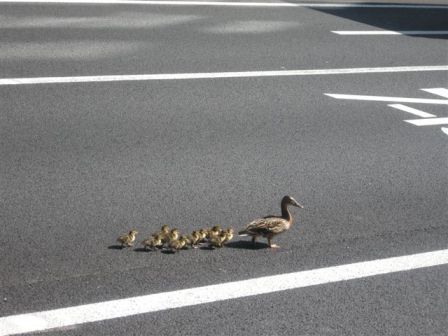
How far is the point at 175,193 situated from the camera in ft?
25.7

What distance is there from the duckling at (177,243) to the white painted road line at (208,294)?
2.08 feet

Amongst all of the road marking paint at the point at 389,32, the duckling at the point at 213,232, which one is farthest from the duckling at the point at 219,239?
the road marking paint at the point at 389,32

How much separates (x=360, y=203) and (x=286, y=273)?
1695mm

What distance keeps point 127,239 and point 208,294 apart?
924 millimetres

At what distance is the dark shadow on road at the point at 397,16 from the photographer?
16.4m

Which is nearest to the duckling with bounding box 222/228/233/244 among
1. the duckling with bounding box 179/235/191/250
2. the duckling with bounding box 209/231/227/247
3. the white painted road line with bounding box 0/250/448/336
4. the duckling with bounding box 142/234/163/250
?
the duckling with bounding box 209/231/227/247

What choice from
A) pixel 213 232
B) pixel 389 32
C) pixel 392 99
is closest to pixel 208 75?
pixel 392 99

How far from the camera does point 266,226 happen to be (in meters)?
6.74

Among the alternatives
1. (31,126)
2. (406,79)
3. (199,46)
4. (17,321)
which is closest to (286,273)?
(17,321)

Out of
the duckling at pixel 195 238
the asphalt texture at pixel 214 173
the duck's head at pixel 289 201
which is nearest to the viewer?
the asphalt texture at pixel 214 173

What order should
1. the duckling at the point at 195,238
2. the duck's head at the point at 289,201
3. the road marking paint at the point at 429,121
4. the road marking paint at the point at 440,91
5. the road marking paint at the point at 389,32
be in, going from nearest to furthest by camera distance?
the duckling at the point at 195,238
the duck's head at the point at 289,201
the road marking paint at the point at 429,121
the road marking paint at the point at 440,91
the road marking paint at the point at 389,32

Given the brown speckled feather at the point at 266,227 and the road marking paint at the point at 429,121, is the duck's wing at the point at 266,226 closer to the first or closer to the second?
the brown speckled feather at the point at 266,227

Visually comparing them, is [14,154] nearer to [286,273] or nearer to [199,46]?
[286,273]

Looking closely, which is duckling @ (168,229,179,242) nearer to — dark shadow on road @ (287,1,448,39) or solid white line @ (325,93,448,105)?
solid white line @ (325,93,448,105)
